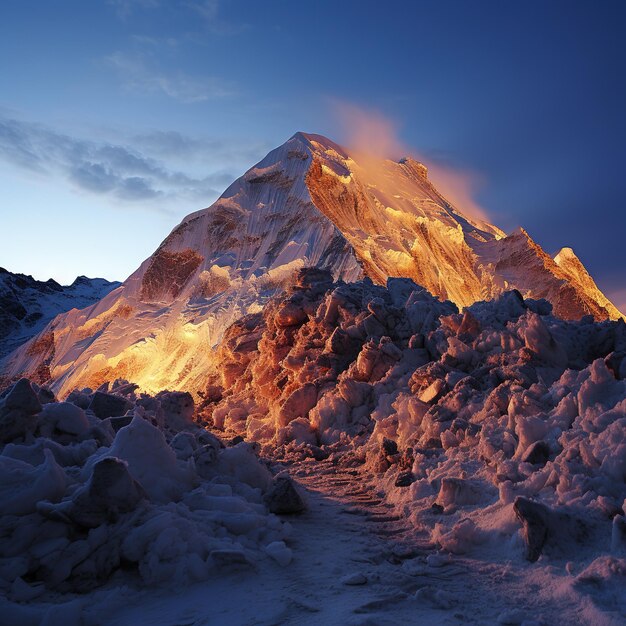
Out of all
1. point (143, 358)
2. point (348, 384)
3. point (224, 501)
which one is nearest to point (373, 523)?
point (224, 501)

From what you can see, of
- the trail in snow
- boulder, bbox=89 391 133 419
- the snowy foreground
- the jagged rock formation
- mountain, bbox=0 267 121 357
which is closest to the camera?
the trail in snow

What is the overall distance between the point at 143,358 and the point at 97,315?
206 inches

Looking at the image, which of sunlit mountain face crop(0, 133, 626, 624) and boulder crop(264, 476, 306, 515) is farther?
boulder crop(264, 476, 306, 515)

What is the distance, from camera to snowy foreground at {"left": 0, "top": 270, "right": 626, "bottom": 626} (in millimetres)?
2943

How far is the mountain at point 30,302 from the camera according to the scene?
35719mm

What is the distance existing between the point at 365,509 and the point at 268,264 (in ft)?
43.5

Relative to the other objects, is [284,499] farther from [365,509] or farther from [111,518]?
[111,518]

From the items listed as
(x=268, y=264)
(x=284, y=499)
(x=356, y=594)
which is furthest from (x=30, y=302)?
(x=356, y=594)

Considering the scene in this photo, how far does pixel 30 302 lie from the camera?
4172 cm

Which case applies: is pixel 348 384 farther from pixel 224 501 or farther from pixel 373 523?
pixel 224 501

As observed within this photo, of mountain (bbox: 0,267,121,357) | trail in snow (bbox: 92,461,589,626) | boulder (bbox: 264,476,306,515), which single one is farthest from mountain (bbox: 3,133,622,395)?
trail in snow (bbox: 92,461,589,626)

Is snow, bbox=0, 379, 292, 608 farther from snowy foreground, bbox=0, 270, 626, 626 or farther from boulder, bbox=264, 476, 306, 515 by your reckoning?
boulder, bbox=264, 476, 306, 515

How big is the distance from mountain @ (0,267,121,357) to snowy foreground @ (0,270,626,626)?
2978cm

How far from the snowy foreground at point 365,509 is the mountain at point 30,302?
2978 cm
